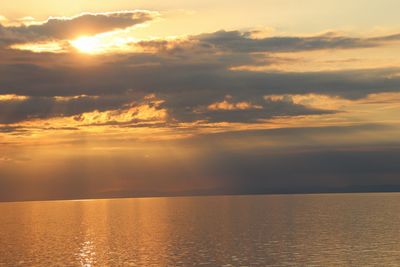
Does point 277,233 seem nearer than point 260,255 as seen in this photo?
No

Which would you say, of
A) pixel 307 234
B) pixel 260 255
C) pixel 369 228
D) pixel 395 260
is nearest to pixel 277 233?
pixel 307 234

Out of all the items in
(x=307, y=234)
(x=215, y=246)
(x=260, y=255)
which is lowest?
(x=260, y=255)

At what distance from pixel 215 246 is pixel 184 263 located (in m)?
30.2

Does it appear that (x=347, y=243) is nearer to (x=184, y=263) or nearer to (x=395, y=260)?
(x=395, y=260)

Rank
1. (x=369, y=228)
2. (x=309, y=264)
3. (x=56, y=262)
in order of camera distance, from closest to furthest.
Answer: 1. (x=309, y=264)
2. (x=56, y=262)
3. (x=369, y=228)

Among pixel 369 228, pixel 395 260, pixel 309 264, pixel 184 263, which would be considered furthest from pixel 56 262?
pixel 369 228

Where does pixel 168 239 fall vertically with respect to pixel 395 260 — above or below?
above

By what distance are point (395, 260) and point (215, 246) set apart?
149ft

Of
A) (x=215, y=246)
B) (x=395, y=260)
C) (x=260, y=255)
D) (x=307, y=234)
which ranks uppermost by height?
(x=307, y=234)

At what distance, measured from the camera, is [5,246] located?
532 ft

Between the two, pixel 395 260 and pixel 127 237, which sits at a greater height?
pixel 127 237

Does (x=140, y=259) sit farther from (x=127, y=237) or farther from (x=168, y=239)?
(x=127, y=237)

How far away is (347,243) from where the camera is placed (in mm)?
146125

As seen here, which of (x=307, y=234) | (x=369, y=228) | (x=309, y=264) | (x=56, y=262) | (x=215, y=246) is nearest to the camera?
(x=309, y=264)
